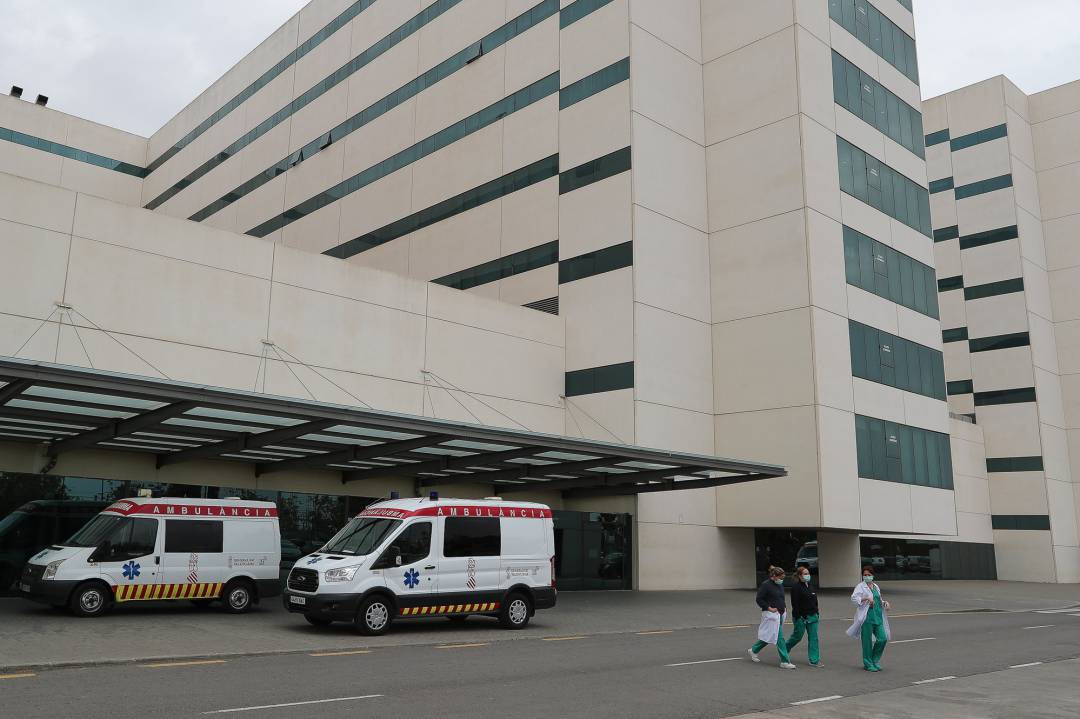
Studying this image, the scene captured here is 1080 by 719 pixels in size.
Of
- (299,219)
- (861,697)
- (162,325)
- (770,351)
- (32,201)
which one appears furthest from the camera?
(299,219)

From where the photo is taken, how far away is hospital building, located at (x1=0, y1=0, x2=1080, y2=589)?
21.8 metres

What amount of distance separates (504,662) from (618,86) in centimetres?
2421

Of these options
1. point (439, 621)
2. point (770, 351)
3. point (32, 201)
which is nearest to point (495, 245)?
point (770, 351)

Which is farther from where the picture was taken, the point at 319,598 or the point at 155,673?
the point at 319,598

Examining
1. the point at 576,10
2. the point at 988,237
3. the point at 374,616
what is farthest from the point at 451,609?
the point at 988,237

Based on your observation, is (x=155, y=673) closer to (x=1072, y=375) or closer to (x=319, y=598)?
(x=319, y=598)

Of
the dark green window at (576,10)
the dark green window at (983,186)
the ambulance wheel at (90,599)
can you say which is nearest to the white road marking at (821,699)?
the ambulance wheel at (90,599)

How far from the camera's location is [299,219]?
43938mm

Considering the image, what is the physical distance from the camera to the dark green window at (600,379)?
2989cm

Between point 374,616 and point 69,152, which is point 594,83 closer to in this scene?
point 374,616

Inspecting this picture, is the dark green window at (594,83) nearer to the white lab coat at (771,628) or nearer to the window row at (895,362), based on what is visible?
the window row at (895,362)

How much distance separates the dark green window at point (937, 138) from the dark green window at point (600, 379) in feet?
116

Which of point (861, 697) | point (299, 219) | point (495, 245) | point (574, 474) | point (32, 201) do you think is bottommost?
point (861, 697)

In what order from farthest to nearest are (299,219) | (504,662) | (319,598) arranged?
(299,219) → (319,598) → (504,662)
